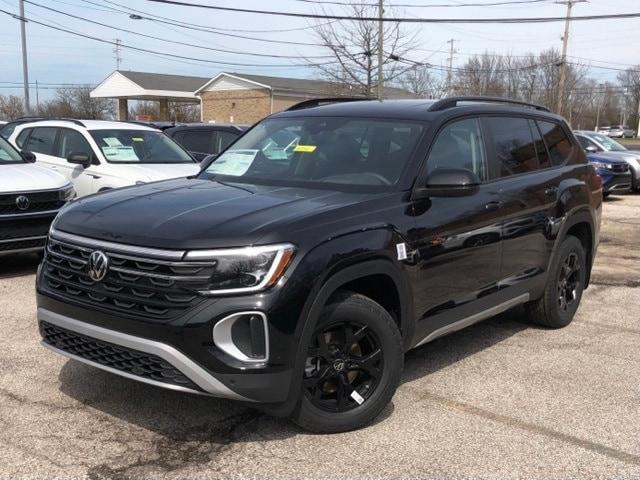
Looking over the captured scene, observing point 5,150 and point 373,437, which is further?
point 5,150

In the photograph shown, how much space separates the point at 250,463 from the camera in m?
3.44

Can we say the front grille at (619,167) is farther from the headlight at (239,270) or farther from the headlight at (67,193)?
the headlight at (239,270)

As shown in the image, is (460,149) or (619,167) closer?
(460,149)

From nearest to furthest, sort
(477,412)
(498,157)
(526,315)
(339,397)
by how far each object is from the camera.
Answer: (339,397) → (477,412) → (498,157) → (526,315)

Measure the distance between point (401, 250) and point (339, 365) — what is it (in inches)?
30.2

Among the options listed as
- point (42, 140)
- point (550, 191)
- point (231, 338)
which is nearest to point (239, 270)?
point (231, 338)

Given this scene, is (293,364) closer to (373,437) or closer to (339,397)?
(339,397)

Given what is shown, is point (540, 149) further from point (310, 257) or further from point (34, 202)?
point (34, 202)

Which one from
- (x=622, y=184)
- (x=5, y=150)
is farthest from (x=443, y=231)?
(x=622, y=184)

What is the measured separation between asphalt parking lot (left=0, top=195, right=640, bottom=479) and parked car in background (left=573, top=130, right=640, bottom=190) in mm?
13202

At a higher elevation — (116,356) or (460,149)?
(460,149)

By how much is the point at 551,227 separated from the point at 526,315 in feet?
3.10

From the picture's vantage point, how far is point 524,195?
5141 millimetres

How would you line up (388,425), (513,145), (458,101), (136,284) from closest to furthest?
(136,284) < (388,425) < (458,101) < (513,145)
